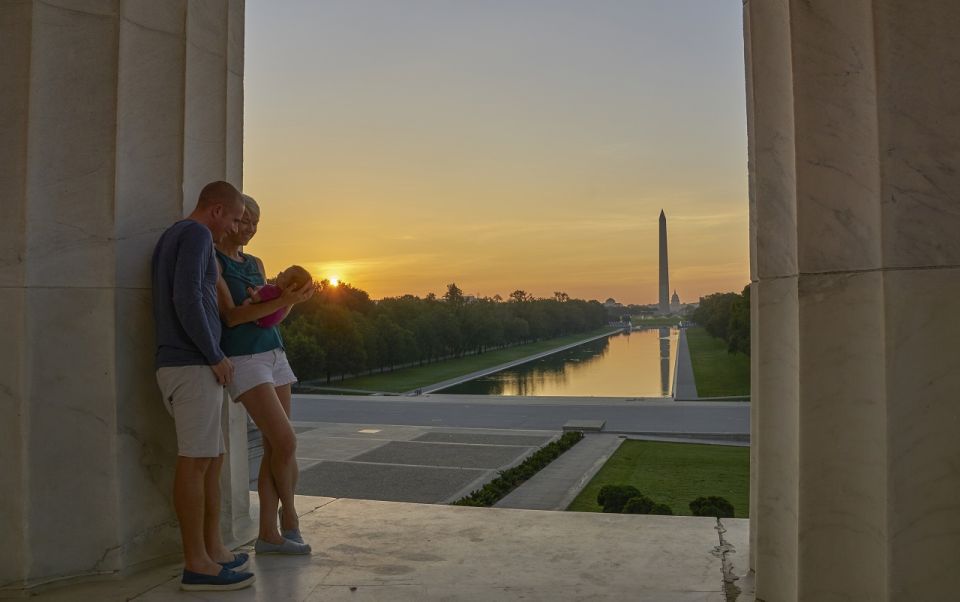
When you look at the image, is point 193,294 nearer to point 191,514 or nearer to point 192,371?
point 192,371

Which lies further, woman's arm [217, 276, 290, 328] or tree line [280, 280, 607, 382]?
tree line [280, 280, 607, 382]

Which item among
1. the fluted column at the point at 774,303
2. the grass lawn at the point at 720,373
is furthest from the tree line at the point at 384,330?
the fluted column at the point at 774,303

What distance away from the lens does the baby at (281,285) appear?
4.06 meters

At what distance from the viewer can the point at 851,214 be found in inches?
115

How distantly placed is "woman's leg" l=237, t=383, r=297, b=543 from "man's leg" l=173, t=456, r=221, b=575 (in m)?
0.39

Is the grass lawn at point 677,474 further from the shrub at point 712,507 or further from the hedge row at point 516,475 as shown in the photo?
the shrub at point 712,507

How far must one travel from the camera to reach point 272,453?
4.23 meters

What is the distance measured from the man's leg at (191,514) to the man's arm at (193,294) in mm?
496

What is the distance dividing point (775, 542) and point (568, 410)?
30.2 meters

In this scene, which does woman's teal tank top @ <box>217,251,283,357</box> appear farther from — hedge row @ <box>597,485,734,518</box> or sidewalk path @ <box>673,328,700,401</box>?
sidewalk path @ <box>673,328,700,401</box>

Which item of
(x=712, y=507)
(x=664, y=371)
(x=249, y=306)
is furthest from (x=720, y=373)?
(x=249, y=306)

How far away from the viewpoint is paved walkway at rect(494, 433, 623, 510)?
53.4 feet

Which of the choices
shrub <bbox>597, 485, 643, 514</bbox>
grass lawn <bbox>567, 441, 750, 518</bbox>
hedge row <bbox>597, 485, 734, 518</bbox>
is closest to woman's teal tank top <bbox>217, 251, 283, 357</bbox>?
hedge row <bbox>597, 485, 734, 518</bbox>

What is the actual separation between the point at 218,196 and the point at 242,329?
2.19ft
